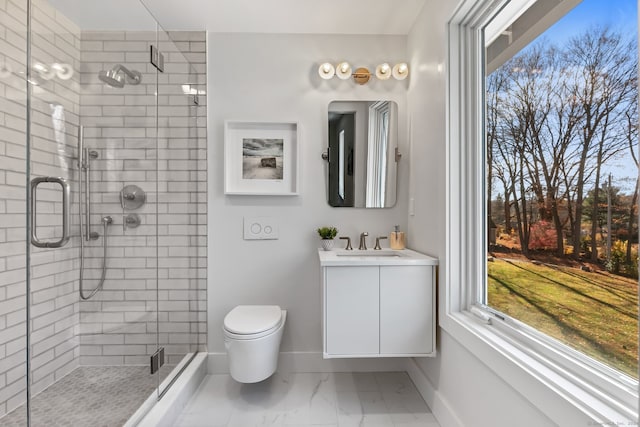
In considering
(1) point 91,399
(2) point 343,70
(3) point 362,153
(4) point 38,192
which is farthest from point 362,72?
(1) point 91,399

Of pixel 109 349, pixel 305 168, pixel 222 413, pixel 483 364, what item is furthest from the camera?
pixel 305 168

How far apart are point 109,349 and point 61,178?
0.80 metres

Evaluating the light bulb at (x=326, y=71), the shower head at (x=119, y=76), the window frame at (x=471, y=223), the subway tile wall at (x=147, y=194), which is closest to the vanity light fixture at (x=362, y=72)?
the light bulb at (x=326, y=71)

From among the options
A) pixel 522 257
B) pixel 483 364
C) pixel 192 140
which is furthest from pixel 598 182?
pixel 192 140

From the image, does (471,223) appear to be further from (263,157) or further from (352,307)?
(263,157)

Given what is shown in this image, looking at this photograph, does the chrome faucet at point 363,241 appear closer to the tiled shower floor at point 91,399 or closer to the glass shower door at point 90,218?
the glass shower door at point 90,218

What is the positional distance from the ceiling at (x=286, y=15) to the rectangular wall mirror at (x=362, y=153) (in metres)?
0.51

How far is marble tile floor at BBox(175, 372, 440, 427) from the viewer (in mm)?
1783

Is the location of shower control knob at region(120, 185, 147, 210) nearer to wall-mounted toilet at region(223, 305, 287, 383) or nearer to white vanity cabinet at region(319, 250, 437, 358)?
wall-mounted toilet at region(223, 305, 287, 383)

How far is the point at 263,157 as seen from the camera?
2.36 m

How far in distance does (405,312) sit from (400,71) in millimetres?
1594

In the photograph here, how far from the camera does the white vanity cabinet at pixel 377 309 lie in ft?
5.82

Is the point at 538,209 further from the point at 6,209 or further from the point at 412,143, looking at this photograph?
the point at 6,209

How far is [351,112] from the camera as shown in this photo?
7.81ft
